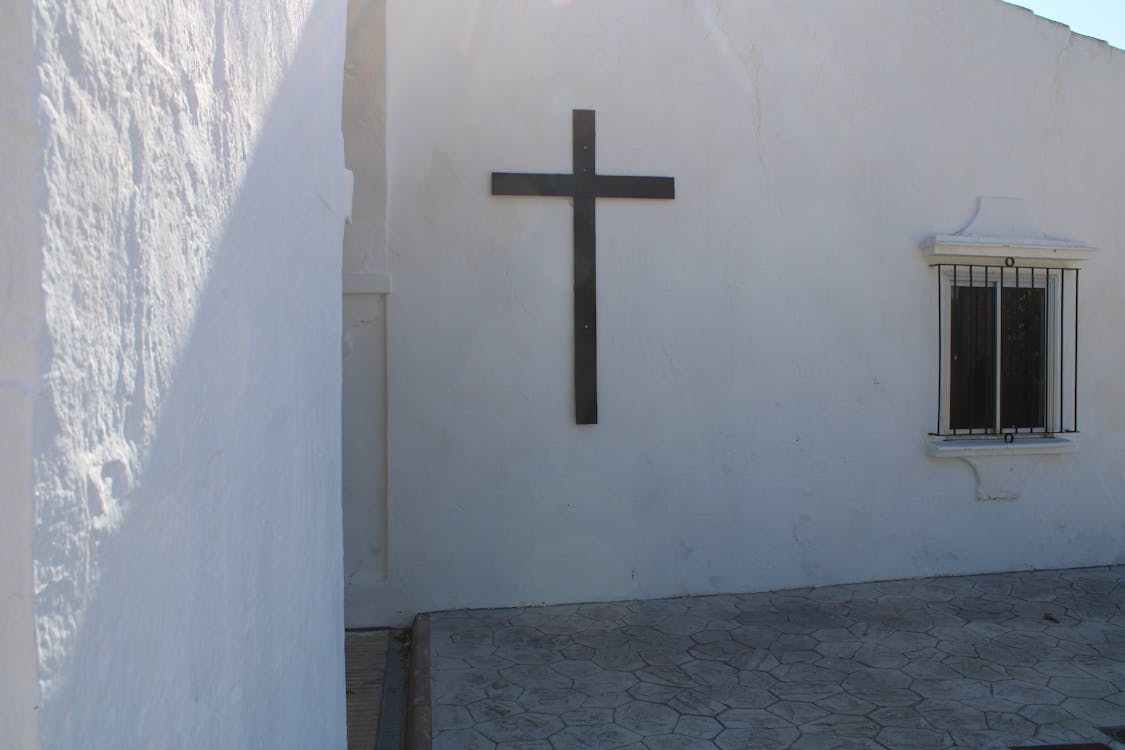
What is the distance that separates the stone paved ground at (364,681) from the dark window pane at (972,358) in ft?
13.9

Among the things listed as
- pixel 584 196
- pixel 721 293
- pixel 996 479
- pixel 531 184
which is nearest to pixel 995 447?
pixel 996 479

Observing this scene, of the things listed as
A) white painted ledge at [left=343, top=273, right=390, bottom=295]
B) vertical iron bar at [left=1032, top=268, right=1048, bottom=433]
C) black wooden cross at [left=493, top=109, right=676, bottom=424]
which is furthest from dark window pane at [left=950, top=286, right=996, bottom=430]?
white painted ledge at [left=343, top=273, right=390, bottom=295]

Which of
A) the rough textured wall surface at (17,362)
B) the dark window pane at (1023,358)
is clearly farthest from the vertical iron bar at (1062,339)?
the rough textured wall surface at (17,362)

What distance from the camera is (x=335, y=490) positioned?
3021 mm

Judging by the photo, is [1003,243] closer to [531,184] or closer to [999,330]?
[999,330]

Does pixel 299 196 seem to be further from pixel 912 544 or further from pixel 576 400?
pixel 912 544

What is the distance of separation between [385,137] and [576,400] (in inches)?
79.5

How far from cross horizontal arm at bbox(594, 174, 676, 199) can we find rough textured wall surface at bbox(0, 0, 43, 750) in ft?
16.6

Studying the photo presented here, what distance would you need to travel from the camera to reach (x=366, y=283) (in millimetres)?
5402

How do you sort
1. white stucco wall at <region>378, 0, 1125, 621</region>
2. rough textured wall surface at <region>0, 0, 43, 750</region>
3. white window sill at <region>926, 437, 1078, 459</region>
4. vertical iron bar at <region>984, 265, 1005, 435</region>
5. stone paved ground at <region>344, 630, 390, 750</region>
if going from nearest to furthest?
rough textured wall surface at <region>0, 0, 43, 750</region> < stone paved ground at <region>344, 630, 390, 750</region> < white stucco wall at <region>378, 0, 1125, 621</region> < white window sill at <region>926, 437, 1078, 459</region> < vertical iron bar at <region>984, 265, 1005, 435</region>

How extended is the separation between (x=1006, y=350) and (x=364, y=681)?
5004 millimetres

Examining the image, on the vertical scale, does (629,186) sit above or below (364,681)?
above

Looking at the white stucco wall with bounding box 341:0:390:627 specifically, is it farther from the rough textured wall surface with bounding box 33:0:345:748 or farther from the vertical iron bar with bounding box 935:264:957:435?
the vertical iron bar with bounding box 935:264:957:435

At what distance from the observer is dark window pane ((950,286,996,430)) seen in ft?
20.9
